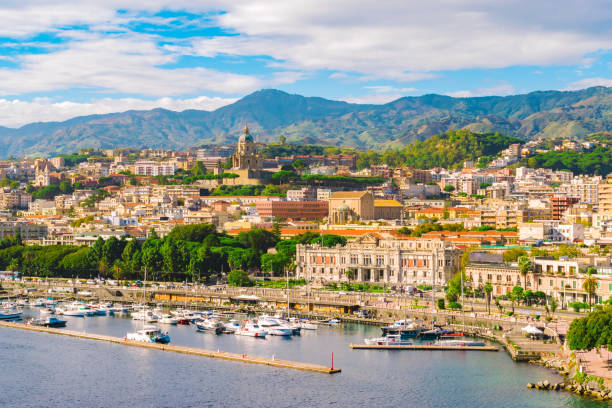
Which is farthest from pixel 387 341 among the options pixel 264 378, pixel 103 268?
Answer: pixel 103 268

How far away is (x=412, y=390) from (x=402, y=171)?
143816mm

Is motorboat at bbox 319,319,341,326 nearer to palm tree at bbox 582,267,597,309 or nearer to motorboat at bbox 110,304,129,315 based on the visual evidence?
palm tree at bbox 582,267,597,309

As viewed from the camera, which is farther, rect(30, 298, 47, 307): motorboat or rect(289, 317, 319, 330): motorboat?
rect(30, 298, 47, 307): motorboat

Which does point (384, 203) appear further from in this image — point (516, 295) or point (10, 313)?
point (10, 313)

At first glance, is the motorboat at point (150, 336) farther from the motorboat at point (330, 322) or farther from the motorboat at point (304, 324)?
the motorboat at point (330, 322)

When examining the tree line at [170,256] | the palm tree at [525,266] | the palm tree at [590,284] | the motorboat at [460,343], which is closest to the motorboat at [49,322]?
the tree line at [170,256]

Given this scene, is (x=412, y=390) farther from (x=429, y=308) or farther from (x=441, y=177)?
(x=441, y=177)

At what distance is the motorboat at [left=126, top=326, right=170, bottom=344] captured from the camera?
55781mm

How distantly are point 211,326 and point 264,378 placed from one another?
16896 mm

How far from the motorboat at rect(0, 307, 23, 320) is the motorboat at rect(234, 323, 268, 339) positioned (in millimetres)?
20709

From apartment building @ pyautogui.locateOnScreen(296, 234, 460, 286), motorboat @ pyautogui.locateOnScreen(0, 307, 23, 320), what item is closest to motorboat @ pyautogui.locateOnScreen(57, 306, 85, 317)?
motorboat @ pyautogui.locateOnScreen(0, 307, 23, 320)

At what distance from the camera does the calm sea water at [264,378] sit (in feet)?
135

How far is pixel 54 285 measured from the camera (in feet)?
285

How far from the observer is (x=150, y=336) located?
5606 cm
